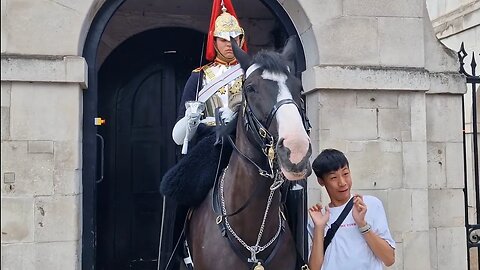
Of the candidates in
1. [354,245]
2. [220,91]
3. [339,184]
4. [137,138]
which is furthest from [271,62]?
[137,138]

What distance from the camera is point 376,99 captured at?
500 centimetres

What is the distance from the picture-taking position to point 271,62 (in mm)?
2787

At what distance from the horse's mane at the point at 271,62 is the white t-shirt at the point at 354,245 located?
2.95 feet

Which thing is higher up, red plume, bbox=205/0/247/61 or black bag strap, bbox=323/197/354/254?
red plume, bbox=205/0/247/61

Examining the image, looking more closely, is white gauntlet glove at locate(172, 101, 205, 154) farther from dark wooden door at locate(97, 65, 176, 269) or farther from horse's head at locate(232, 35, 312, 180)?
dark wooden door at locate(97, 65, 176, 269)

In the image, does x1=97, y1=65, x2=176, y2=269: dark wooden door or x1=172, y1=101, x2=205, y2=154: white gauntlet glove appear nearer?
x1=172, y1=101, x2=205, y2=154: white gauntlet glove

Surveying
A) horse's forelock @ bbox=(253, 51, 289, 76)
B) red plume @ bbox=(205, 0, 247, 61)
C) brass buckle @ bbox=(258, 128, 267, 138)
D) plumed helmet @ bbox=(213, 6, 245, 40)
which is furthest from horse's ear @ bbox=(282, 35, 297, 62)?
red plume @ bbox=(205, 0, 247, 61)

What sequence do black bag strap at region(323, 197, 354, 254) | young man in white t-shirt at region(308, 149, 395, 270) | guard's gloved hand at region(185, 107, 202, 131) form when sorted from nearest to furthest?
young man in white t-shirt at region(308, 149, 395, 270)
black bag strap at region(323, 197, 354, 254)
guard's gloved hand at region(185, 107, 202, 131)

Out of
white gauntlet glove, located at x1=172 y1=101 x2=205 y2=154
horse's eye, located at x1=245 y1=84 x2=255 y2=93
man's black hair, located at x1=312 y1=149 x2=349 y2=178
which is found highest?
horse's eye, located at x1=245 y1=84 x2=255 y2=93

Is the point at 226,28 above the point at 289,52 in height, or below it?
above

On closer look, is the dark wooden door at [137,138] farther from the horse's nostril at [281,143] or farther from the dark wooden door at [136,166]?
the horse's nostril at [281,143]

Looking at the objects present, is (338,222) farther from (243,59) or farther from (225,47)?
(225,47)

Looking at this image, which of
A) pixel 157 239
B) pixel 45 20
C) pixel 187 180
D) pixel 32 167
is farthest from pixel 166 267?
pixel 157 239

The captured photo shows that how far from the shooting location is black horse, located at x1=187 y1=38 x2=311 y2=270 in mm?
2494
